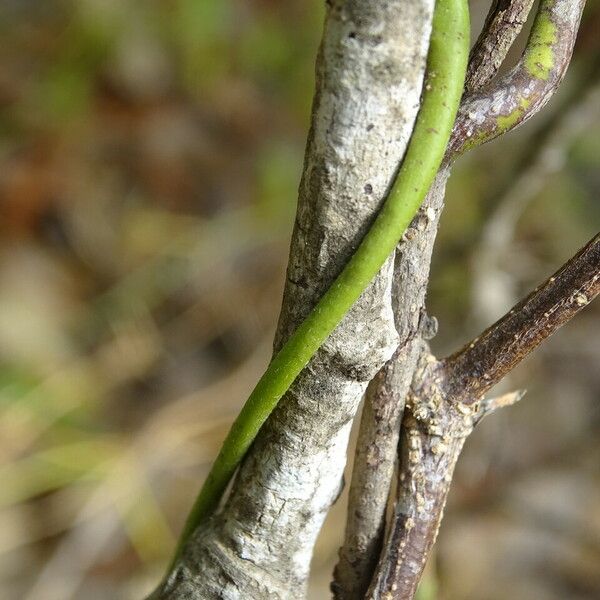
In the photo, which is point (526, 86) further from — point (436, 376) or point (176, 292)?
point (176, 292)

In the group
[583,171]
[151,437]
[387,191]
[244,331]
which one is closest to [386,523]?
[387,191]

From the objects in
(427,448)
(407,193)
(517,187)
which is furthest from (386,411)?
(517,187)

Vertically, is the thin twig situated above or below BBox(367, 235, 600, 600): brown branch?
above

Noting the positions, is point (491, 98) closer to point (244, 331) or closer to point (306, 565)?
point (306, 565)

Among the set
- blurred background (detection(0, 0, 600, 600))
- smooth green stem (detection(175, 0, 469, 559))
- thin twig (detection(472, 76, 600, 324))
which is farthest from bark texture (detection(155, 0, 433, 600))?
blurred background (detection(0, 0, 600, 600))

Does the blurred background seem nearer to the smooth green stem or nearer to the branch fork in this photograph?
the branch fork

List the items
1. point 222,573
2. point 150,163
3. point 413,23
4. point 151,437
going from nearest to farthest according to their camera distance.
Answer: point 413,23 → point 222,573 → point 151,437 → point 150,163

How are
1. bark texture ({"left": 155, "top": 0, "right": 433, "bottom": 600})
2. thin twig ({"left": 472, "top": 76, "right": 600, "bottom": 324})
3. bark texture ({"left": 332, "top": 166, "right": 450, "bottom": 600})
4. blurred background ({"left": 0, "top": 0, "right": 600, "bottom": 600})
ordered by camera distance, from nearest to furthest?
bark texture ({"left": 155, "top": 0, "right": 433, "bottom": 600}), bark texture ({"left": 332, "top": 166, "right": 450, "bottom": 600}), thin twig ({"left": 472, "top": 76, "right": 600, "bottom": 324}), blurred background ({"left": 0, "top": 0, "right": 600, "bottom": 600})

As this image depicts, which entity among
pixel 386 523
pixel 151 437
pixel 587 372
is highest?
pixel 151 437
